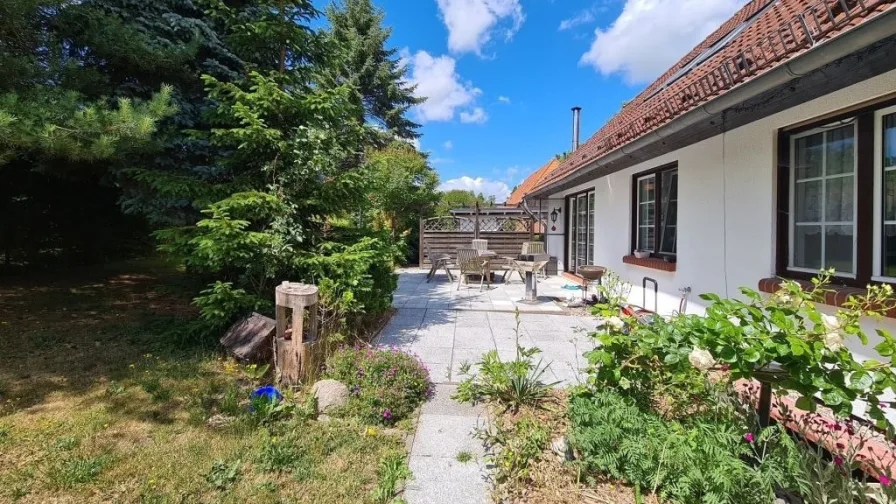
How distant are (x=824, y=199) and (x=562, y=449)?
10.2 ft

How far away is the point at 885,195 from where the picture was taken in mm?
2834

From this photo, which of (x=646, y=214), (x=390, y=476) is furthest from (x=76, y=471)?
(x=646, y=214)

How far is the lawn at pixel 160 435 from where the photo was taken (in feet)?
7.71

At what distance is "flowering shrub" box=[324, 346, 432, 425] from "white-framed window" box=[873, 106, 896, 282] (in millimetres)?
3610

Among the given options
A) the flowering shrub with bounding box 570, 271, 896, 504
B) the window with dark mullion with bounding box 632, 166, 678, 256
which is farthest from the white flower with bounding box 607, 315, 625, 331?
the window with dark mullion with bounding box 632, 166, 678, 256

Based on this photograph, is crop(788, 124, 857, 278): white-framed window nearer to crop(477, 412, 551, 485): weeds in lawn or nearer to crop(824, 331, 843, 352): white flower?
crop(824, 331, 843, 352): white flower

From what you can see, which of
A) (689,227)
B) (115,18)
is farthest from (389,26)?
(689,227)

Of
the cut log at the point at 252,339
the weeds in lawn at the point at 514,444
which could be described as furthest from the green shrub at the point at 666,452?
the cut log at the point at 252,339

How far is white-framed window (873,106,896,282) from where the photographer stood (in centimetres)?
279

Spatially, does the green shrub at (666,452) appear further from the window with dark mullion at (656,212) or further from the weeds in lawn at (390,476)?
the window with dark mullion at (656,212)

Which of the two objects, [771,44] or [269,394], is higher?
[771,44]

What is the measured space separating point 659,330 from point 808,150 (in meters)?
2.60

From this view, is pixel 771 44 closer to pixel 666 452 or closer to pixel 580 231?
pixel 666 452

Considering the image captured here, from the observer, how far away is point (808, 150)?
3.48 metres
